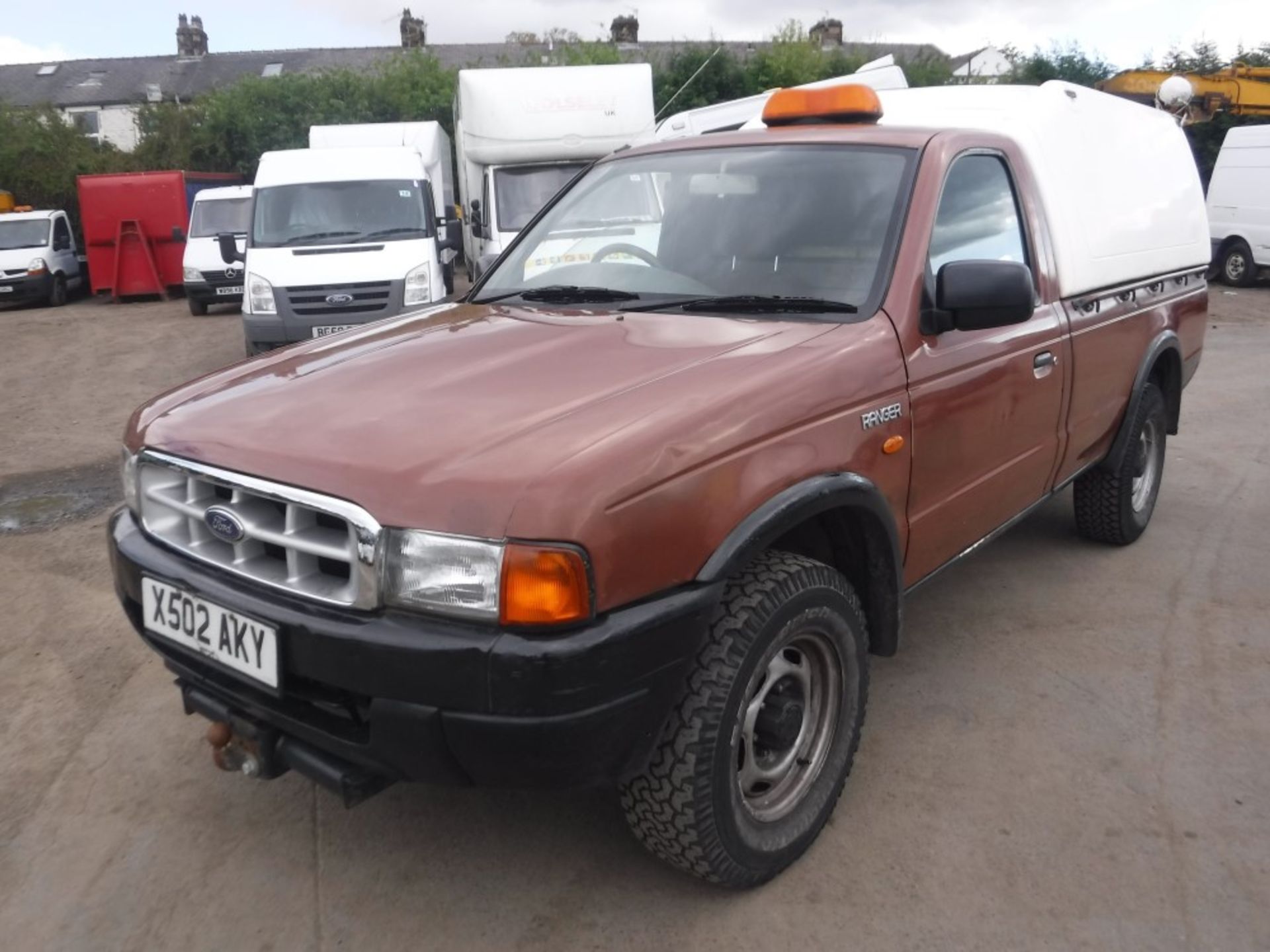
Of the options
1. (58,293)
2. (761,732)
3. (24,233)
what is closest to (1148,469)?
(761,732)

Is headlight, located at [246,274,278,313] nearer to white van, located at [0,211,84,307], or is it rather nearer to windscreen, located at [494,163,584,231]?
windscreen, located at [494,163,584,231]

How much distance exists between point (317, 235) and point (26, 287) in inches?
464

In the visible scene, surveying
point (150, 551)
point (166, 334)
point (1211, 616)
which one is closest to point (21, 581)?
point (150, 551)

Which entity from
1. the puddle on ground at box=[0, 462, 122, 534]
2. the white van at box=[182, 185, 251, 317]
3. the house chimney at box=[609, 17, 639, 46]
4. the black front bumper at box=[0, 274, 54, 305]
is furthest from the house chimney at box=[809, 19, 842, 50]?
the puddle on ground at box=[0, 462, 122, 534]

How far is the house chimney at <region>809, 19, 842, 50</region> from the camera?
128 feet

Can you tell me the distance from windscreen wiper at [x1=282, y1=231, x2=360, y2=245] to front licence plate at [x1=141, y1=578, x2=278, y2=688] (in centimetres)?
828

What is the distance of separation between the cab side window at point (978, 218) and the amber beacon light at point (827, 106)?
43 centimetres

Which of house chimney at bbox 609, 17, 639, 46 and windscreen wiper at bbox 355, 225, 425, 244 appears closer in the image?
windscreen wiper at bbox 355, 225, 425, 244

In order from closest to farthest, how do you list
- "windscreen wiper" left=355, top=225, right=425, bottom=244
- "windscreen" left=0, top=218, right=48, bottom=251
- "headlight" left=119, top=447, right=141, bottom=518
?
"headlight" left=119, top=447, right=141, bottom=518 → "windscreen wiper" left=355, top=225, right=425, bottom=244 → "windscreen" left=0, top=218, right=48, bottom=251

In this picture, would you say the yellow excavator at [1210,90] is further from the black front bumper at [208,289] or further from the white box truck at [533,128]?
the black front bumper at [208,289]

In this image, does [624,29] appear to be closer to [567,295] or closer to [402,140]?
[402,140]

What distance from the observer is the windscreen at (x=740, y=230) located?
3.13m

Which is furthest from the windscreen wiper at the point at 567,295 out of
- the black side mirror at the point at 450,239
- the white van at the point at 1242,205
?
the white van at the point at 1242,205

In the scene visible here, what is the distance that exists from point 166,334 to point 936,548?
1421cm
